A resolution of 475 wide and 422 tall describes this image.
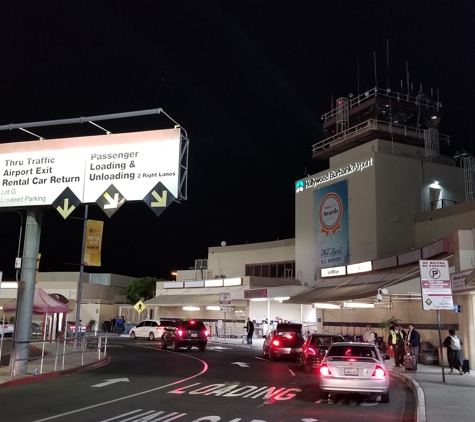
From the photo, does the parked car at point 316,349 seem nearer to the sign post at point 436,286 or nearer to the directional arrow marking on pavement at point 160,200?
the sign post at point 436,286

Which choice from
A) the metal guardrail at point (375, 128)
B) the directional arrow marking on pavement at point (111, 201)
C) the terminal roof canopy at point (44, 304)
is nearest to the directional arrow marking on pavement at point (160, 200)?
the directional arrow marking on pavement at point (111, 201)

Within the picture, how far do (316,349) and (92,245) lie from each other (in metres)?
14.8

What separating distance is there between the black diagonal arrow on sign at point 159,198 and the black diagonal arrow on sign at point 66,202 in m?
2.59

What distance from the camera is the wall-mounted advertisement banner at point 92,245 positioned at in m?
29.1

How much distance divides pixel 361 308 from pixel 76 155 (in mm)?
21520

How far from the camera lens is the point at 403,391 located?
1520cm

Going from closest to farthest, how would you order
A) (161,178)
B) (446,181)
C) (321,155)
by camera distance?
(161,178) → (446,181) → (321,155)

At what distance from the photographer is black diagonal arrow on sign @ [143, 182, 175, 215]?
55.9ft

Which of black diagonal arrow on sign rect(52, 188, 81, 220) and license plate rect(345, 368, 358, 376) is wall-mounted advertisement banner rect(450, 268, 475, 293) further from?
black diagonal arrow on sign rect(52, 188, 81, 220)

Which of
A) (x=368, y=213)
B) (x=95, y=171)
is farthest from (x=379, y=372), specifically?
(x=368, y=213)

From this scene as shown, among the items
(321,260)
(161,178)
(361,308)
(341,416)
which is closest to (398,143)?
(321,260)

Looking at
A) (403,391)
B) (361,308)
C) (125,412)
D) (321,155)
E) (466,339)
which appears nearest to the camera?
(125,412)

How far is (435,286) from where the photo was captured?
642 inches

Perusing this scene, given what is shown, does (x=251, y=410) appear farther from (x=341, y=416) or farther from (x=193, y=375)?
(x=193, y=375)
